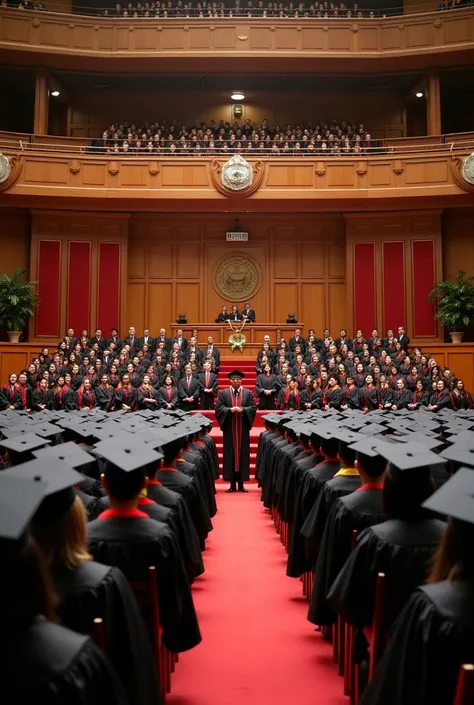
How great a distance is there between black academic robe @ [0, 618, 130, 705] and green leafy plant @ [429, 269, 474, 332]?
50.6 feet

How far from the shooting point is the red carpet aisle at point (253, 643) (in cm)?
317

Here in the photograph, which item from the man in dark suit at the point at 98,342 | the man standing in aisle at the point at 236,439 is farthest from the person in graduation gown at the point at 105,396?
the man standing in aisle at the point at 236,439

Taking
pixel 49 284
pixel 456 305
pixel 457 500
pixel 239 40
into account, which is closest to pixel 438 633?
pixel 457 500

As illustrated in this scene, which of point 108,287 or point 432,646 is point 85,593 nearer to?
point 432,646

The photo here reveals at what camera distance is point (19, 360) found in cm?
1571

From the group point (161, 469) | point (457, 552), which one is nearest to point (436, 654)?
point (457, 552)

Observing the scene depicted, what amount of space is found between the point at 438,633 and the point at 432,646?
3 centimetres

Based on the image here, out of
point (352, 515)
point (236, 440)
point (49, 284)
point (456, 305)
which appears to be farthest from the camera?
point (49, 284)

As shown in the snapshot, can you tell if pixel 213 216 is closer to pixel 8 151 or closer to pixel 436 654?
pixel 8 151

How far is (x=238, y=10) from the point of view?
1808 cm

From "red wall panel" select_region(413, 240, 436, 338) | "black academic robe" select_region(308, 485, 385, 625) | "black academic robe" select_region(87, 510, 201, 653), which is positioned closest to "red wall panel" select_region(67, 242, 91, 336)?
"red wall panel" select_region(413, 240, 436, 338)

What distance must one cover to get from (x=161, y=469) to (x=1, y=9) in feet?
53.5

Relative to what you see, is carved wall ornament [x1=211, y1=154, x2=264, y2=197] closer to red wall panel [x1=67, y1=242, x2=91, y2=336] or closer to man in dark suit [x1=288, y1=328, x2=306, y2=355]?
man in dark suit [x1=288, y1=328, x2=306, y2=355]

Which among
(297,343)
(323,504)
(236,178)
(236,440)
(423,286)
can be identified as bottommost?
(236,440)
